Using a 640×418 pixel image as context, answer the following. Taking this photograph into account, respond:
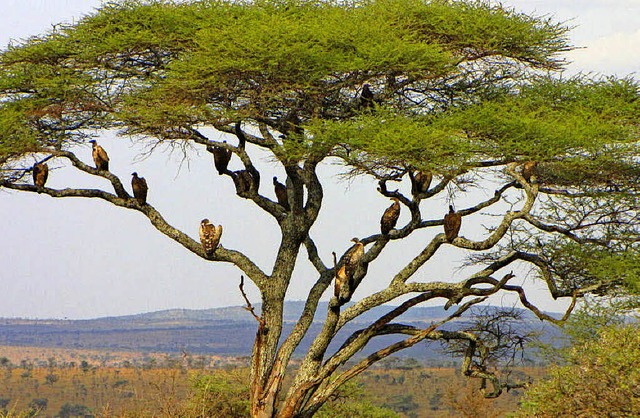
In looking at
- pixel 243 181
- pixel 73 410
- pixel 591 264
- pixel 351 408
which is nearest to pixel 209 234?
pixel 243 181

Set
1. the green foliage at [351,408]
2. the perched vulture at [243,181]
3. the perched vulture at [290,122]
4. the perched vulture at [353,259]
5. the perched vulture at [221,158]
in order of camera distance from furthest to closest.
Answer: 1. the green foliage at [351,408]
2. the perched vulture at [221,158]
3. the perched vulture at [243,181]
4. the perched vulture at [290,122]
5. the perched vulture at [353,259]

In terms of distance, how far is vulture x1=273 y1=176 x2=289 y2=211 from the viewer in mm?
16859

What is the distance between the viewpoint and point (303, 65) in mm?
14922

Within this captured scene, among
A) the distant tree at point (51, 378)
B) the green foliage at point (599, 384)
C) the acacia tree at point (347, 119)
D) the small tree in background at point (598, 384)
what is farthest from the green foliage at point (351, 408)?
the distant tree at point (51, 378)

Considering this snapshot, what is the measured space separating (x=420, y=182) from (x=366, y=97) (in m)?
1.66

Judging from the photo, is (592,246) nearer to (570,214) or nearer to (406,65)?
(570,214)

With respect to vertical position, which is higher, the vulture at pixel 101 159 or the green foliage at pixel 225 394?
the vulture at pixel 101 159

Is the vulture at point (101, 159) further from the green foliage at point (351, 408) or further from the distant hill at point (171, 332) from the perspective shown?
the distant hill at point (171, 332)

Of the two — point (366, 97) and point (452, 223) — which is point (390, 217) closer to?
point (452, 223)

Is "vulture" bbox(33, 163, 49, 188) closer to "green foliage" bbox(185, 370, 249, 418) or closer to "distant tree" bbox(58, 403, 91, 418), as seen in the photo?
"green foliage" bbox(185, 370, 249, 418)

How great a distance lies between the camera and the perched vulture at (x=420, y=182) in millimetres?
15328

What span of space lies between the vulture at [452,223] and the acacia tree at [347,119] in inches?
13.6

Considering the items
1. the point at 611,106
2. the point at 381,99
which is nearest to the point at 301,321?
the point at 381,99

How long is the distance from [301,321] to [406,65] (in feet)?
14.8
